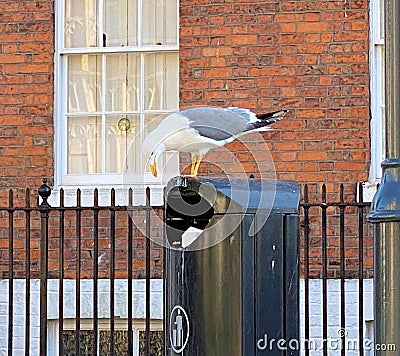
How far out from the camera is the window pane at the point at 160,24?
8.62 metres

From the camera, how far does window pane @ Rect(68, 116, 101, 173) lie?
8.66 m

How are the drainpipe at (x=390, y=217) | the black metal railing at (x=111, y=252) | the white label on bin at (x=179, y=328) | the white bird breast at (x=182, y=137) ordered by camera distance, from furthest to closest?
the black metal railing at (x=111, y=252)
the white bird breast at (x=182, y=137)
the white label on bin at (x=179, y=328)
the drainpipe at (x=390, y=217)

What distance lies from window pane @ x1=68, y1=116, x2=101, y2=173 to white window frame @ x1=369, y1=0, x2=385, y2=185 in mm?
2332

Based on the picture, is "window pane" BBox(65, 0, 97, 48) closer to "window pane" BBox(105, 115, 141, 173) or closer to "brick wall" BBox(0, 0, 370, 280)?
"brick wall" BBox(0, 0, 370, 280)

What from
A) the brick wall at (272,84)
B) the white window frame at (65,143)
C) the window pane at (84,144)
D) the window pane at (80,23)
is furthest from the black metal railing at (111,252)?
the window pane at (80,23)

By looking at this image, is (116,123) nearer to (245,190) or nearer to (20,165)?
(20,165)

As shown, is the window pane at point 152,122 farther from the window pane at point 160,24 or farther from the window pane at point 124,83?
the window pane at point 160,24

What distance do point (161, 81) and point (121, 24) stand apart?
61cm

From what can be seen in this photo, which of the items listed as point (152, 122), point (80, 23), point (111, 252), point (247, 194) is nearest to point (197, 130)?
point (247, 194)

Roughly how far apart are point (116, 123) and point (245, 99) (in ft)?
3.88

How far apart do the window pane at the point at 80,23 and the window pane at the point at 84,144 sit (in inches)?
26.0

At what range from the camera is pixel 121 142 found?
8.67 meters

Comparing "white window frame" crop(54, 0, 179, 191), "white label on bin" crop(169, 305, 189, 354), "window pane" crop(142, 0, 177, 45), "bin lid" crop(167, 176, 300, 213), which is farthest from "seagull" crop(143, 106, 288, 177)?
"window pane" crop(142, 0, 177, 45)

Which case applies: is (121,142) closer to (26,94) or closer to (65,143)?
(65,143)
